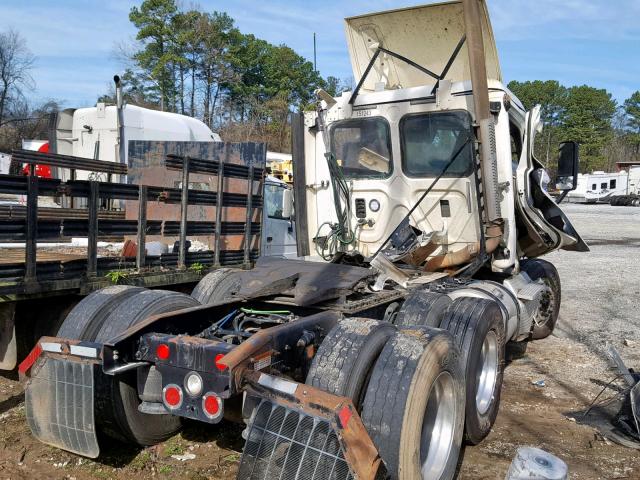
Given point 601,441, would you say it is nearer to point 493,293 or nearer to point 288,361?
point 493,293

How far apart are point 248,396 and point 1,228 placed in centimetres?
256

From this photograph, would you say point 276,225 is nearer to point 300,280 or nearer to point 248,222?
point 248,222

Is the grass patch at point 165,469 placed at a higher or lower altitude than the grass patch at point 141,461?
lower

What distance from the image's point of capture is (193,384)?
305 cm

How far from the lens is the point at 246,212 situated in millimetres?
6879

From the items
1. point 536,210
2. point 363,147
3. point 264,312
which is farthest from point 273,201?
point 264,312

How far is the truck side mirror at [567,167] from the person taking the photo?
6457mm

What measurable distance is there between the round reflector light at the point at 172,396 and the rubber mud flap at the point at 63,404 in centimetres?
50

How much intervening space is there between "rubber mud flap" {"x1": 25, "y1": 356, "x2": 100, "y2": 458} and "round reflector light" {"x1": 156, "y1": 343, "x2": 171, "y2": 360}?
15.8 inches

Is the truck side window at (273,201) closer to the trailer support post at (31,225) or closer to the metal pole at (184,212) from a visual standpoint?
the metal pole at (184,212)

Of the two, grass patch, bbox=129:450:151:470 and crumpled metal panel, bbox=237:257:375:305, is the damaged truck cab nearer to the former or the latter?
crumpled metal panel, bbox=237:257:375:305

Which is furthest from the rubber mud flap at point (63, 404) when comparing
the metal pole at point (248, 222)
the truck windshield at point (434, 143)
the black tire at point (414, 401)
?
the truck windshield at point (434, 143)

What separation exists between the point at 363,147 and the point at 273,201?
9.52 feet

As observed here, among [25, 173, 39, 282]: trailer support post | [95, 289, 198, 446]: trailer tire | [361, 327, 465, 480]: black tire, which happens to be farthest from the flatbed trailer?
[361, 327, 465, 480]: black tire
